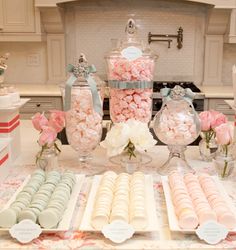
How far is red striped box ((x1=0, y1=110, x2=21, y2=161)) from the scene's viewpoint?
5.25ft

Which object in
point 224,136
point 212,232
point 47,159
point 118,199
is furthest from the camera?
point 47,159

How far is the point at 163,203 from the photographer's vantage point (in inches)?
48.7

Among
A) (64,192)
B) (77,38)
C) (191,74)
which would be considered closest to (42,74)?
(77,38)

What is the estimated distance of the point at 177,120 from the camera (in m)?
1.43

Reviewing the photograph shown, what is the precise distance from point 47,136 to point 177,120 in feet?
1.53

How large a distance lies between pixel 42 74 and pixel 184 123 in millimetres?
2729

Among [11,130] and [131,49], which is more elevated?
[131,49]

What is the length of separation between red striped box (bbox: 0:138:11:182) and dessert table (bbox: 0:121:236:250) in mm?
19

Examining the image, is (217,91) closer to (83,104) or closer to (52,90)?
(52,90)

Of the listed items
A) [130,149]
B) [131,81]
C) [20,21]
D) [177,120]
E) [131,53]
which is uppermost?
[20,21]

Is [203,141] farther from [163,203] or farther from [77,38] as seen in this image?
[77,38]

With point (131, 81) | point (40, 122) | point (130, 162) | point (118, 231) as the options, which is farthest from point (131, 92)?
point (118, 231)

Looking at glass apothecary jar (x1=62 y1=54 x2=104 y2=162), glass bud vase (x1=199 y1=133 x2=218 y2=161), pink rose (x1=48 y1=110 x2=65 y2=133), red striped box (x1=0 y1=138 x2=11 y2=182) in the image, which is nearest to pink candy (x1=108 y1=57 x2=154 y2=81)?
glass apothecary jar (x1=62 y1=54 x2=104 y2=162)

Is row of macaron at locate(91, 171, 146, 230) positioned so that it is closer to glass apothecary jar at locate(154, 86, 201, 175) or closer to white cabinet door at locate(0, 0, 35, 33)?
glass apothecary jar at locate(154, 86, 201, 175)
